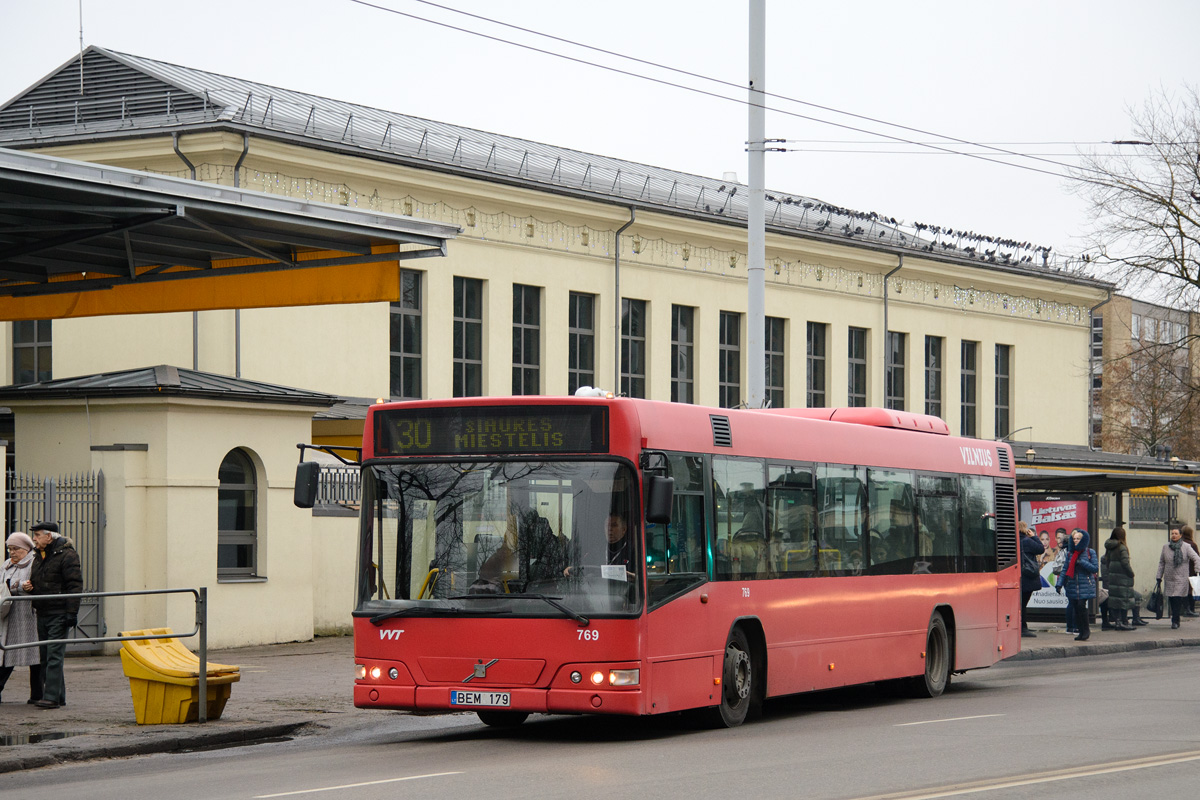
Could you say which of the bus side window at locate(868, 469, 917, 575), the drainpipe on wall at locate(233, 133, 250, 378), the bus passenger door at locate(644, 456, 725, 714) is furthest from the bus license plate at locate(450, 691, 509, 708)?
the drainpipe on wall at locate(233, 133, 250, 378)

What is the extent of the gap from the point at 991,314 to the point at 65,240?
3421cm

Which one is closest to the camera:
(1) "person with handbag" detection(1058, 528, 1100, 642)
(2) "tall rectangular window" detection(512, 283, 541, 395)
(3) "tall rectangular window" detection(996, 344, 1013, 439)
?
(1) "person with handbag" detection(1058, 528, 1100, 642)

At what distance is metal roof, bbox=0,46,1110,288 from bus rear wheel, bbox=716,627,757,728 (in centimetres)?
1559

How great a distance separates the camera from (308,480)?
43.7ft

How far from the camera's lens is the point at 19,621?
1525cm

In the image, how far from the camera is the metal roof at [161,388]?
21898 mm

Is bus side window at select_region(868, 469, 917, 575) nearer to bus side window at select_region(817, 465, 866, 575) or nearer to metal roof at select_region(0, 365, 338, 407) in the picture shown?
bus side window at select_region(817, 465, 866, 575)

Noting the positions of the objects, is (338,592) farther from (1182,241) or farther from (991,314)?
(1182,241)

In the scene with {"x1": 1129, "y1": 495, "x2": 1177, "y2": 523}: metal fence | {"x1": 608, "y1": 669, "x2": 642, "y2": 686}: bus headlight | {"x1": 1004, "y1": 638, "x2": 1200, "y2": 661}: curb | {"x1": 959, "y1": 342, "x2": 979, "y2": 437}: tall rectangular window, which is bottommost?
{"x1": 1004, "y1": 638, "x2": 1200, "y2": 661}: curb

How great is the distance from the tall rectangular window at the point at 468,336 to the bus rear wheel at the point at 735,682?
17684mm

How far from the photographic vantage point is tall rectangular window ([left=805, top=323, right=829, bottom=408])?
132ft

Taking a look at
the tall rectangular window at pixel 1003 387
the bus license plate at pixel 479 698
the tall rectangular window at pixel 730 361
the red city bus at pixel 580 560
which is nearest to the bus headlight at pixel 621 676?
the red city bus at pixel 580 560

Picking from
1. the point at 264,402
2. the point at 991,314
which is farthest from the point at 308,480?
the point at 991,314

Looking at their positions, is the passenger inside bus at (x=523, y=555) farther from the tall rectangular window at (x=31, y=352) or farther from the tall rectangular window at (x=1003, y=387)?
the tall rectangular window at (x=1003, y=387)
